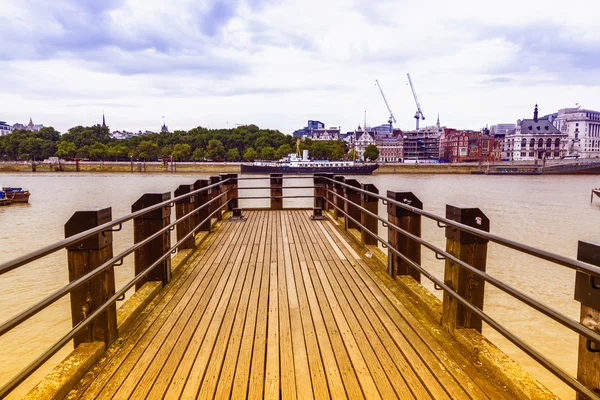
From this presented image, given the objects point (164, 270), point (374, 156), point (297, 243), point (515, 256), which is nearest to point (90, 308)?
point (164, 270)

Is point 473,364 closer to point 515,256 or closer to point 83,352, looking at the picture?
point 83,352

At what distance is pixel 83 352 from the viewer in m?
2.80

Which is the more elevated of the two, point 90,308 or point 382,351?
point 90,308

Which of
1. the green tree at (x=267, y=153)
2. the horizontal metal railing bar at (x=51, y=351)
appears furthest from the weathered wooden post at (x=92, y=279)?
the green tree at (x=267, y=153)

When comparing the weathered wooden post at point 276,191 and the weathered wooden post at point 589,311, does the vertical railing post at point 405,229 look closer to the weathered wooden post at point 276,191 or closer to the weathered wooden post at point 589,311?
Answer: the weathered wooden post at point 589,311

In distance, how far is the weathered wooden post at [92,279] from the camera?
281cm

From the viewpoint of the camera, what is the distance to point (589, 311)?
6.39 feet

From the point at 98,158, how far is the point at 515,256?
129 meters

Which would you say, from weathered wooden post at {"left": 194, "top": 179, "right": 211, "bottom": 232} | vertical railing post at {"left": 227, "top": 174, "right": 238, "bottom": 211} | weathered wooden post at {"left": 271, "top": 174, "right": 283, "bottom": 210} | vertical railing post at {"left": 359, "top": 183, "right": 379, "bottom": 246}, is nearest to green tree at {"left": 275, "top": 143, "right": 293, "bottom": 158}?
weathered wooden post at {"left": 271, "top": 174, "right": 283, "bottom": 210}

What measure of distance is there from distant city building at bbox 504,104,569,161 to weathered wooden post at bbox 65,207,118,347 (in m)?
150

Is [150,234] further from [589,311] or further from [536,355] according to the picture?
[589,311]

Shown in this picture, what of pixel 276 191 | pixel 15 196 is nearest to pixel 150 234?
pixel 276 191

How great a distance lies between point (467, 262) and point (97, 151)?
417 ft

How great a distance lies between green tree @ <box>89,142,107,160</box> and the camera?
115m
